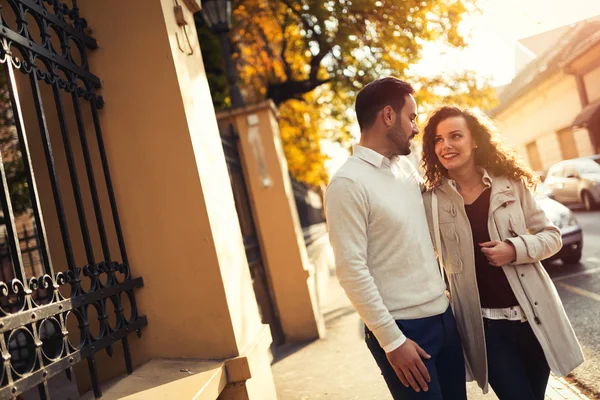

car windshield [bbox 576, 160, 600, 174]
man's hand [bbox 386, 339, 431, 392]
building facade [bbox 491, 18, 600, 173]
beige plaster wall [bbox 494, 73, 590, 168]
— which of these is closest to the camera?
man's hand [bbox 386, 339, 431, 392]

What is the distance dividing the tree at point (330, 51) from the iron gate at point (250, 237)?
316 centimetres

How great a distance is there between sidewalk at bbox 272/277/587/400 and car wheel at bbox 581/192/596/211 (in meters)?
10.1

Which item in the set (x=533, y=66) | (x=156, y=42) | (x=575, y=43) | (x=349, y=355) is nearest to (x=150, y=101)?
(x=156, y=42)

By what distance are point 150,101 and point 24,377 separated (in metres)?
1.70

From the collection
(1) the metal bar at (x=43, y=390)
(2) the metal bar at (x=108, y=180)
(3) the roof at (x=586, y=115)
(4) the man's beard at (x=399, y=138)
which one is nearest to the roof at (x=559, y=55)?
(3) the roof at (x=586, y=115)

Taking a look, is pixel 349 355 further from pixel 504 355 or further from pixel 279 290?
pixel 504 355

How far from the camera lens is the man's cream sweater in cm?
238

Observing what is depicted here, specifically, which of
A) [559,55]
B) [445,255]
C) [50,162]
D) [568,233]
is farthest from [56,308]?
[559,55]

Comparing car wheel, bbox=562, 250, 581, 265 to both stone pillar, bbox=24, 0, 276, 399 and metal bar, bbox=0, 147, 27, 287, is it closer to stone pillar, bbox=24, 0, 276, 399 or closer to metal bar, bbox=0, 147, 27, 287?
stone pillar, bbox=24, 0, 276, 399

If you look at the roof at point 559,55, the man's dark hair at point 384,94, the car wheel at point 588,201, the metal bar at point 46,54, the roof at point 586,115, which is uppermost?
the roof at point 559,55

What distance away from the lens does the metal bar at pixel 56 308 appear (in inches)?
79.1

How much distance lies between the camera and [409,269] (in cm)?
250

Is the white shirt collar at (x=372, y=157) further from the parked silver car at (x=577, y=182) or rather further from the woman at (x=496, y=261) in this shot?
the parked silver car at (x=577, y=182)

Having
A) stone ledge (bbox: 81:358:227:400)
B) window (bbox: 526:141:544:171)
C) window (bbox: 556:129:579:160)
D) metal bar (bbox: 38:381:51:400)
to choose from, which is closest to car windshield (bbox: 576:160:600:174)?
window (bbox: 556:129:579:160)
